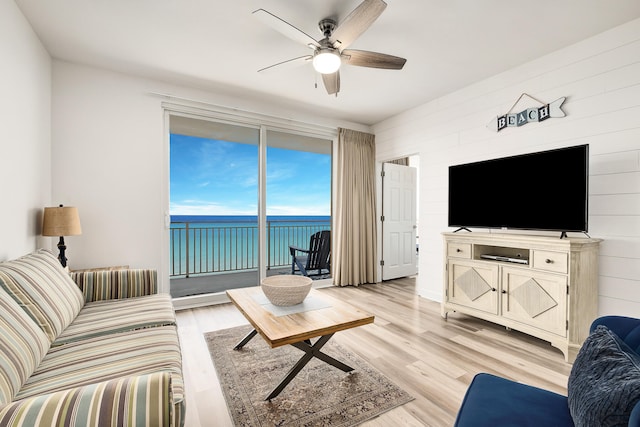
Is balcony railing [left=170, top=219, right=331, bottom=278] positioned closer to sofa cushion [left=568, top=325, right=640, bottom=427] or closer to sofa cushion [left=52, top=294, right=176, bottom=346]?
sofa cushion [left=52, top=294, right=176, bottom=346]

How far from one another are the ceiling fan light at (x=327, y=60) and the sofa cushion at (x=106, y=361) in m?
2.09

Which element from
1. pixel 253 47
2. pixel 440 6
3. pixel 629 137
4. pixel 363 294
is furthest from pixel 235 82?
pixel 629 137

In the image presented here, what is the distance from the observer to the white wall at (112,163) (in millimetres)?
2906

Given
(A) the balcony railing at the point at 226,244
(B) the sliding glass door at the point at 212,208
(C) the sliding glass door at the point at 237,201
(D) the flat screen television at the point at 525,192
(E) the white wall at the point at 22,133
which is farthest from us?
(A) the balcony railing at the point at 226,244

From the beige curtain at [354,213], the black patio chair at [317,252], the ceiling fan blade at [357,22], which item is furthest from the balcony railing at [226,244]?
the ceiling fan blade at [357,22]

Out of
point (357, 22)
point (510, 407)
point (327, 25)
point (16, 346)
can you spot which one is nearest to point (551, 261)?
point (510, 407)

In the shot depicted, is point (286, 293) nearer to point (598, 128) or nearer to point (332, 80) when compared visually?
point (332, 80)

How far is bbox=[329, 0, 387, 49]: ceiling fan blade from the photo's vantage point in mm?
1732

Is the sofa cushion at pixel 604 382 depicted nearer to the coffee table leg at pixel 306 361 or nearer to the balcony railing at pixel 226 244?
the coffee table leg at pixel 306 361

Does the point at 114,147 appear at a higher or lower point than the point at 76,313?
higher

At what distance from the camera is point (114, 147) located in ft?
10.2

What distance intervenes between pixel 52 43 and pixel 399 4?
9.69 ft

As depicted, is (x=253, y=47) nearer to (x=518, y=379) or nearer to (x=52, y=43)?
(x=52, y=43)

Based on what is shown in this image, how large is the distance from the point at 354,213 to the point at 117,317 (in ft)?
11.0
